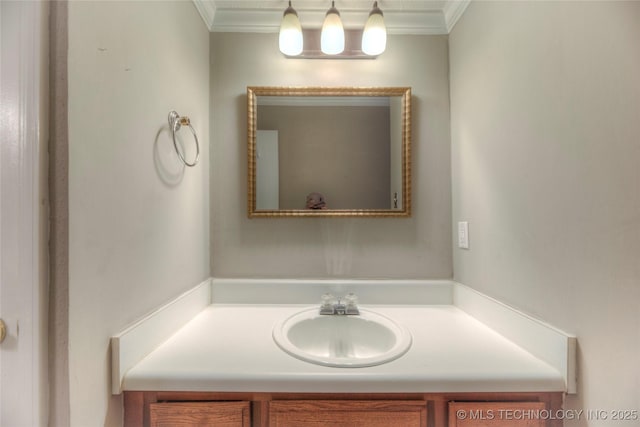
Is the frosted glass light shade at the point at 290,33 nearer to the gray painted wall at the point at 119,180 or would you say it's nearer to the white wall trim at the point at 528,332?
the gray painted wall at the point at 119,180

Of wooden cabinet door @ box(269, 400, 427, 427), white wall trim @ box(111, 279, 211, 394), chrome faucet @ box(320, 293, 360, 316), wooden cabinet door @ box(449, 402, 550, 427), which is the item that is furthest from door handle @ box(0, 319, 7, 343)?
wooden cabinet door @ box(449, 402, 550, 427)

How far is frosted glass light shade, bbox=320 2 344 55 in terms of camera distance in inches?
47.3

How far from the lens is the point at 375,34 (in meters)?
1.23

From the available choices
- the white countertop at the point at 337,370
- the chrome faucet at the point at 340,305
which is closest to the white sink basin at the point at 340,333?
the chrome faucet at the point at 340,305

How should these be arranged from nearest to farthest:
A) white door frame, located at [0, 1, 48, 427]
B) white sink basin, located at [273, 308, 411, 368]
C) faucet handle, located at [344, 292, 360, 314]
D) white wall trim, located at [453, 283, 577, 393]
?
white door frame, located at [0, 1, 48, 427], white wall trim, located at [453, 283, 577, 393], white sink basin, located at [273, 308, 411, 368], faucet handle, located at [344, 292, 360, 314]

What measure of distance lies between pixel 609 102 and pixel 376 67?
36.1 inches

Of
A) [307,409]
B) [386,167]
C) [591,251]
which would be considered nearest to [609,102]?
[591,251]

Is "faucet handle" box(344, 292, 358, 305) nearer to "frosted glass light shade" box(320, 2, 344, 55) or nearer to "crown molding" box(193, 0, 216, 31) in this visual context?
"frosted glass light shade" box(320, 2, 344, 55)

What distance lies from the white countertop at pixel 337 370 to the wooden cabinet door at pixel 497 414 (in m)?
0.05

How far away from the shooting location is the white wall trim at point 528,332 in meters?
0.72

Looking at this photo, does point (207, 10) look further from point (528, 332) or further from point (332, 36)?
point (528, 332)

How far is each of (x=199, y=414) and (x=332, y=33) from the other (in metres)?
1.45

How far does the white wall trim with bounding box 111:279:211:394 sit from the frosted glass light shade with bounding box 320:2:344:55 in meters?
1.18

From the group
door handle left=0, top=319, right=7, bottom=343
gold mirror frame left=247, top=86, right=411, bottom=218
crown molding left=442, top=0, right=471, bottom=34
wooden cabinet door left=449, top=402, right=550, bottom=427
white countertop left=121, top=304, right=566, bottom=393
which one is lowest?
wooden cabinet door left=449, top=402, right=550, bottom=427
